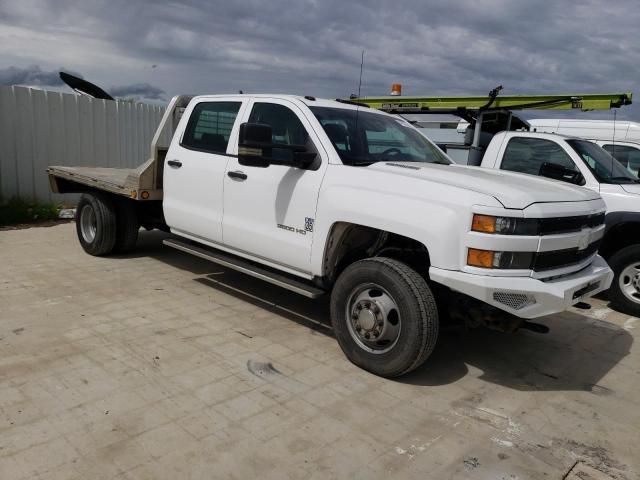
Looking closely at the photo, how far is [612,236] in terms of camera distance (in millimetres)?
6328

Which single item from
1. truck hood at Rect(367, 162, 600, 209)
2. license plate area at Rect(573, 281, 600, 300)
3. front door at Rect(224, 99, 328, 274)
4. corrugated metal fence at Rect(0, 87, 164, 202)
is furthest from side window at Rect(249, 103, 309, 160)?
corrugated metal fence at Rect(0, 87, 164, 202)

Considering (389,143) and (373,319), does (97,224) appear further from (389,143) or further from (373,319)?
(373,319)

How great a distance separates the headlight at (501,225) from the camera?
347 cm

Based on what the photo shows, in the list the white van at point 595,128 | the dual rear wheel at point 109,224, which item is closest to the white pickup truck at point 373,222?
the dual rear wheel at point 109,224

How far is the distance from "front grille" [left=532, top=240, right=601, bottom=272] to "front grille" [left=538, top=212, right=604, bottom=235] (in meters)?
0.15

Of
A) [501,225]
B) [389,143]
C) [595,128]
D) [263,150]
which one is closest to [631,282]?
[389,143]

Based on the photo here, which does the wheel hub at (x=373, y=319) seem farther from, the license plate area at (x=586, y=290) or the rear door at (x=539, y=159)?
the rear door at (x=539, y=159)

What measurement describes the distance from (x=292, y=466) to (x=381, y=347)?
1314 millimetres

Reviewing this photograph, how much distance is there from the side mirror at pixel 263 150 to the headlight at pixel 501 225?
1531mm

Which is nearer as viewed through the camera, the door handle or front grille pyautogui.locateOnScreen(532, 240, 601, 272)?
front grille pyautogui.locateOnScreen(532, 240, 601, 272)

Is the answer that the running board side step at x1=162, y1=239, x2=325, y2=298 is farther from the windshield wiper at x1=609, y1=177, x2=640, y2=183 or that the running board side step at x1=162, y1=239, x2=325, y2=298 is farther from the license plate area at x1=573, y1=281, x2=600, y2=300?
the windshield wiper at x1=609, y1=177, x2=640, y2=183

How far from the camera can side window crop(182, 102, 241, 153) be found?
538cm

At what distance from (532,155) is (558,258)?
11.2 feet

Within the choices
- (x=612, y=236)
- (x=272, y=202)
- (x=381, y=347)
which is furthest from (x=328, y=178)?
(x=612, y=236)
